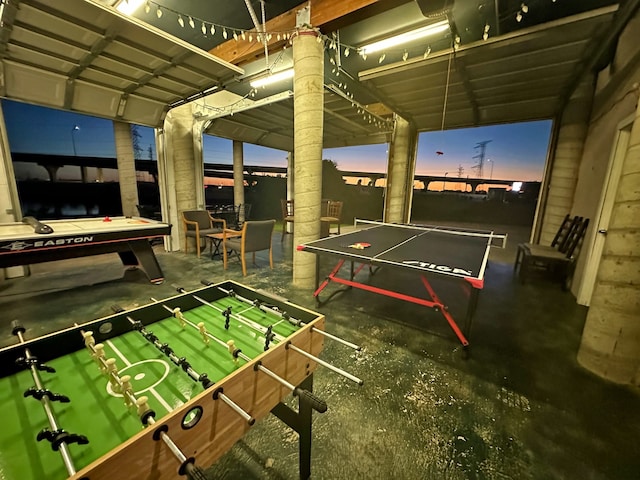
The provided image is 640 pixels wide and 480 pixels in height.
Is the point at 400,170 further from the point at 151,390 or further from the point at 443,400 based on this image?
Result: the point at 151,390

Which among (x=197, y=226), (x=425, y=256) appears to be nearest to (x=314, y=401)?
(x=425, y=256)

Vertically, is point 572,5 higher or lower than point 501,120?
higher

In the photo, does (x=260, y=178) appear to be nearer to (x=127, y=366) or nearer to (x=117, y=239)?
(x=117, y=239)

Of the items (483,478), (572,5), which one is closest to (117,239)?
(483,478)

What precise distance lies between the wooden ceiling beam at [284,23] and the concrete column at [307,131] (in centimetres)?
22

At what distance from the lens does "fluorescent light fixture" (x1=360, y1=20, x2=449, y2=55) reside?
10.1 ft

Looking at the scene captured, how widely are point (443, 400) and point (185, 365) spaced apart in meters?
1.64

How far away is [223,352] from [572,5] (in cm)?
509

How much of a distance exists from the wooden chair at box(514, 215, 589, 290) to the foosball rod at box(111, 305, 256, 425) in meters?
4.38

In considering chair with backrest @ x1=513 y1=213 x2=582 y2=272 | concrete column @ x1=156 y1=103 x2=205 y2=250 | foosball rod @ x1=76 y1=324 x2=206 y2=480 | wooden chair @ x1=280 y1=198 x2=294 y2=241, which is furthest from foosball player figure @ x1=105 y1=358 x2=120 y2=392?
wooden chair @ x1=280 y1=198 x2=294 y2=241

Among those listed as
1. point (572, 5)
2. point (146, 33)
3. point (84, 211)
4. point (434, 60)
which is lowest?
point (84, 211)

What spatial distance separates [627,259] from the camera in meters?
1.71

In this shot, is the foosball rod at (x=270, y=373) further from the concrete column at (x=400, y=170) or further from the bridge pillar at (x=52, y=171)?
the bridge pillar at (x=52, y=171)

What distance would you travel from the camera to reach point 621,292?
1.74 m
